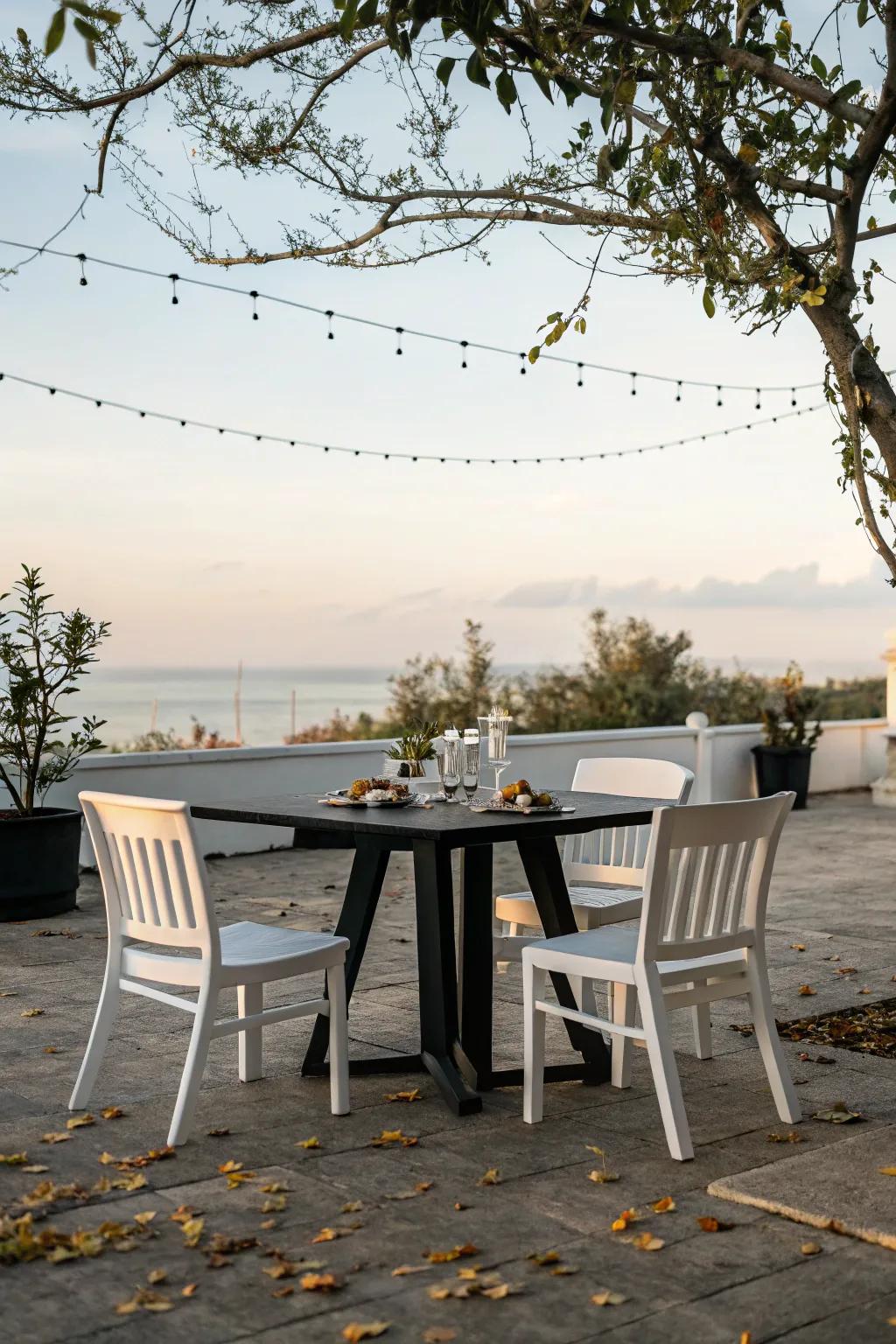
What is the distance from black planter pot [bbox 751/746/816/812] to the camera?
10.5 meters

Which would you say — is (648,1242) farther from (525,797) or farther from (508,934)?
(508,934)

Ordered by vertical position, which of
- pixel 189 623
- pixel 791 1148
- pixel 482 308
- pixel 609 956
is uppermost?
pixel 482 308

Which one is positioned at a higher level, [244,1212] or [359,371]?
[359,371]

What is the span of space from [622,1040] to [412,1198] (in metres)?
1.06

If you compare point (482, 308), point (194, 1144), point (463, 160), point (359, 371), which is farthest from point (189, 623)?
point (194, 1144)

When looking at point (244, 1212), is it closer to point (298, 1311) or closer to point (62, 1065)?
point (298, 1311)

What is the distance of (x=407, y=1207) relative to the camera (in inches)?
108

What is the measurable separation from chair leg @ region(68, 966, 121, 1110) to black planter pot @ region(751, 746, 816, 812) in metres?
7.76

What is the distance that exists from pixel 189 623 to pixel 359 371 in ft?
30.4

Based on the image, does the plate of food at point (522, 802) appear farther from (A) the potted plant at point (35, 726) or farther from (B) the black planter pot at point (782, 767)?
(B) the black planter pot at point (782, 767)

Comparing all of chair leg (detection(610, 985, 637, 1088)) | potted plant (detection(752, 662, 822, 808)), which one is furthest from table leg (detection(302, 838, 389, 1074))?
potted plant (detection(752, 662, 822, 808))

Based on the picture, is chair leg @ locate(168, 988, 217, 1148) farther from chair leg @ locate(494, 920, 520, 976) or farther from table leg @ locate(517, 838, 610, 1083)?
chair leg @ locate(494, 920, 520, 976)

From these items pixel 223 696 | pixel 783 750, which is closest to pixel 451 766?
pixel 783 750

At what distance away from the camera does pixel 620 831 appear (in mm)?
4473
